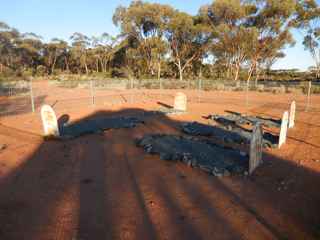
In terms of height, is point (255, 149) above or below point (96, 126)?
above

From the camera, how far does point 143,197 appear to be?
371 centimetres

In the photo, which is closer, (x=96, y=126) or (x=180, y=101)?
(x=96, y=126)

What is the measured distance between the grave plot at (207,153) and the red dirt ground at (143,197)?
0.21 metres

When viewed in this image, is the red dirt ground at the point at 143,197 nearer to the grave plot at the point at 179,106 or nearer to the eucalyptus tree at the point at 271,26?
the grave plot at the point at 179,106

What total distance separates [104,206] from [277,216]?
97.9 inches

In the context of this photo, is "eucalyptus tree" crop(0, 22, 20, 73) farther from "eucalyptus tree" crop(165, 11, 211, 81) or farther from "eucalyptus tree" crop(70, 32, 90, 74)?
"eucalyptus tree" crop(165, 11, 211, 81)

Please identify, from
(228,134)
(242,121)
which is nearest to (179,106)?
(242,121)

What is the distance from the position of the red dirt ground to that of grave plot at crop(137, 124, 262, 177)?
0.71 ft

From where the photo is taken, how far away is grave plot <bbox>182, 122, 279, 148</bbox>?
6742 millimetres

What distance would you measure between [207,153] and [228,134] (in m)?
2.12

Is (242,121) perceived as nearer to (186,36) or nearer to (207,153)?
(207,153)

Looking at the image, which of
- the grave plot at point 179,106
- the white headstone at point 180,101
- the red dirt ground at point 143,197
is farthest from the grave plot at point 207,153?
the white headstone at point 180,101

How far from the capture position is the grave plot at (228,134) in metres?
6.74

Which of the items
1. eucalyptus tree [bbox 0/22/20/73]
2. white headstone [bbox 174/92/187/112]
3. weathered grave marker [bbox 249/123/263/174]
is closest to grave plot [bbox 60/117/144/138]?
white headstone [bbox 174/92/187/112]
